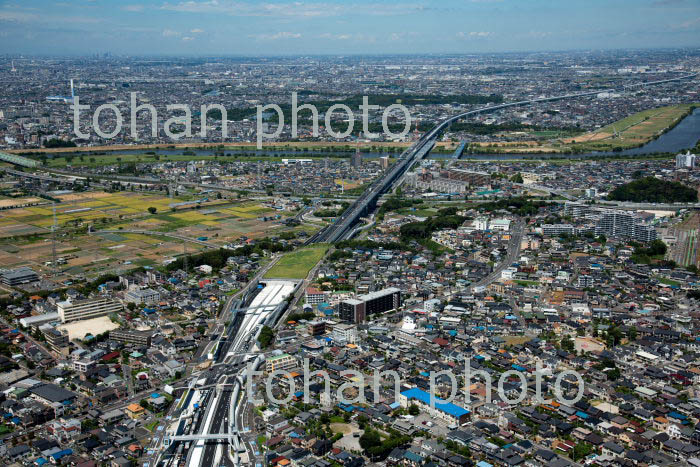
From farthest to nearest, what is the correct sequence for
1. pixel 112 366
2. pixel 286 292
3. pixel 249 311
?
1. pixel 286 292
2. pixel 249 311
3. pixel 112 366

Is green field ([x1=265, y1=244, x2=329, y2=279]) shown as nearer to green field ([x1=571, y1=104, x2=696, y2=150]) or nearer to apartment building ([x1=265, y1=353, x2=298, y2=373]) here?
apartment building ([x1=265, y1=353, x2=298, y2=373])

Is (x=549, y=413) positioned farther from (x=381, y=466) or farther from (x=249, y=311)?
(x=249, y=311)

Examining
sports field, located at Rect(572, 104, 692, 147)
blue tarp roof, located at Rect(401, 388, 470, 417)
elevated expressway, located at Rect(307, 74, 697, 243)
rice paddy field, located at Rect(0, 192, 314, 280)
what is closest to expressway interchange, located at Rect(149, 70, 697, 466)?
blue tarp roof, located at Rect(401, 388, 470, 417)

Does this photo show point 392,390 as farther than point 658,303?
No

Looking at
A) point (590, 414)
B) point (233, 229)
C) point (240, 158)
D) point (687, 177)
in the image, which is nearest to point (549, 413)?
point (590, 414)

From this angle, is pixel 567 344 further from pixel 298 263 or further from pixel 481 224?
pixel 481 224

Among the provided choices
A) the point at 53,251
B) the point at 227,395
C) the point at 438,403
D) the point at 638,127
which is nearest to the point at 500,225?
the point at 438,403

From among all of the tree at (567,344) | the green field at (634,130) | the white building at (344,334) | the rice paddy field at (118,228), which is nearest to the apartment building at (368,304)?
the white building at (344,334)

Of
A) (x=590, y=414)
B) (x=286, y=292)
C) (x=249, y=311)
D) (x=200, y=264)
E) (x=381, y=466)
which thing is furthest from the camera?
(x=200, y=264)
